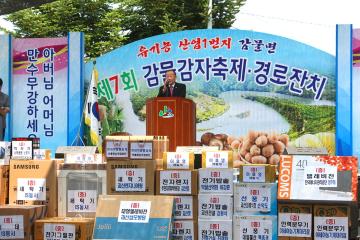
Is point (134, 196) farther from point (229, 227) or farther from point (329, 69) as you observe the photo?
point (329, 69)

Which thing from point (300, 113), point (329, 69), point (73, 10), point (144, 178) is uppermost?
point (73, 10)

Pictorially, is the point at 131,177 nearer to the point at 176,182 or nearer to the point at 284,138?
the point at 176,182

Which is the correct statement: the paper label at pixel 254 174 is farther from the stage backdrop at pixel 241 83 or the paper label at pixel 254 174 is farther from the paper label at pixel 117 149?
the stage backdrop at pixel 241 83

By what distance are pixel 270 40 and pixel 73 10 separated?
1447cm

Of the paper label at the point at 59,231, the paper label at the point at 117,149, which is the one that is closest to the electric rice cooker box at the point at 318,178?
the paper label at the point at 117,149

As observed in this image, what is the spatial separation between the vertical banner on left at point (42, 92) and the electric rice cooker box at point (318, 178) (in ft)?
21.1

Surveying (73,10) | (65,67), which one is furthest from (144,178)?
(73,10)

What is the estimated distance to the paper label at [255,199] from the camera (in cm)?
473

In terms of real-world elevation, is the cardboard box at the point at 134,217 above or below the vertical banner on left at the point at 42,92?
below

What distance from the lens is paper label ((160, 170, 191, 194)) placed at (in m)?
4.82

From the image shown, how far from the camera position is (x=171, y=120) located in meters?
8.12

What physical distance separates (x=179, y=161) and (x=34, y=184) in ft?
3.82

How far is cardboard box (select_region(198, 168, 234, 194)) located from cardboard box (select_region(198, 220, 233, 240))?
0.74ft

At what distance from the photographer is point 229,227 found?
15.6 ft
